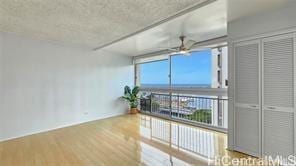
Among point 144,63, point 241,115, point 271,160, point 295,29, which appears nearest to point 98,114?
point 144,63

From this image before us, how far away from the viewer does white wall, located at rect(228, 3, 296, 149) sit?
2.57 meters

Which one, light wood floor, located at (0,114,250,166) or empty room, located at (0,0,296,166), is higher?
empty room, located at (0,0,296,166)

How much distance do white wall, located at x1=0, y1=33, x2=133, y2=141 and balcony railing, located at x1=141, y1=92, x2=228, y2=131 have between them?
1548mm

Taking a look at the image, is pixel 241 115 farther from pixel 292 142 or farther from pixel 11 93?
pixel 11 93

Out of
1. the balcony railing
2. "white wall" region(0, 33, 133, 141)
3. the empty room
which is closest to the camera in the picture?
the empty room

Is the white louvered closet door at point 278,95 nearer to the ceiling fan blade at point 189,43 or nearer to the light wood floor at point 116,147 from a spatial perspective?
the light wood floor at point 116,147

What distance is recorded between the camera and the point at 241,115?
312 centimetres

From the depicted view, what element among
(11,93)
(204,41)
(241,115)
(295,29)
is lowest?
(241,115)

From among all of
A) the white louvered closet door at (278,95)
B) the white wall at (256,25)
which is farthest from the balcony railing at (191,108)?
the white louvered closet door at (278,95)

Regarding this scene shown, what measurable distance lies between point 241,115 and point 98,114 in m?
4.48

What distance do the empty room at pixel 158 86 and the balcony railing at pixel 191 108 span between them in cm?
4

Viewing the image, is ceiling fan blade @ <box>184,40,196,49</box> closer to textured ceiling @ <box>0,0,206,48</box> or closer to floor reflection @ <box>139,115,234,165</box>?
textured ceiling @ <box>0,0,206,48</box>

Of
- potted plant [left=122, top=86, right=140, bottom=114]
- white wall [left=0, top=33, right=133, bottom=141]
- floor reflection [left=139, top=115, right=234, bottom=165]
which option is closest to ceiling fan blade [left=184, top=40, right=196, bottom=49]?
floor reflection [left=139, top=115, right=234, bottom=165]

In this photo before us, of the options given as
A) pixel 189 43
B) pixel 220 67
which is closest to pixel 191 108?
pixel 220 67
